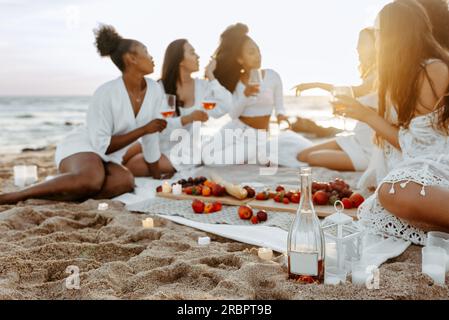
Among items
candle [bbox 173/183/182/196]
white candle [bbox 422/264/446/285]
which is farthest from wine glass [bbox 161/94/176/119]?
white candle [bbox 422/264/446/285]

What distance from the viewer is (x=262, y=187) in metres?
4.68

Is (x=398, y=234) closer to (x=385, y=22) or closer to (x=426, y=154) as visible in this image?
(x=426, y=154)

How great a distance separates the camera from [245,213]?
141 inches

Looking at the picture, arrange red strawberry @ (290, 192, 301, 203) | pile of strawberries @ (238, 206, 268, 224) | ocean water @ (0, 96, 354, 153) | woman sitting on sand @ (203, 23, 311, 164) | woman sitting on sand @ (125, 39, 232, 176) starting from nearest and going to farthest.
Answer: pile of strawberries @ (238, 206, 268, 224)
red strawberry @ (290, 192, 301, 203)
woman sitting on sand @ (125, 39, 232, 176)
woman sitting on sand @ (203, 23, 311, 164)
ocean water @ (0, 96, 354, 153)

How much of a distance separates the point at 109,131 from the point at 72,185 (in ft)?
2.12

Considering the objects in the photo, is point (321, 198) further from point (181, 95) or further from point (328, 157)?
point (181, 95)

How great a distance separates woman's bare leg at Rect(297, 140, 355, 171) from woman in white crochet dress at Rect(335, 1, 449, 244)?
2364 millimetres

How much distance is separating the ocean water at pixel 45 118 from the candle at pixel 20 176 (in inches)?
97.0

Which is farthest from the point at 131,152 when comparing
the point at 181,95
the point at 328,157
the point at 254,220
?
the point at 254,220

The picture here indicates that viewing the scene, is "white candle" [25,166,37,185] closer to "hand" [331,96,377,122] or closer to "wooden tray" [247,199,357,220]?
"wooden tray" [247,199,357,220]

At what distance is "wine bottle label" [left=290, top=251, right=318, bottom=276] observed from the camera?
2.18 meters
